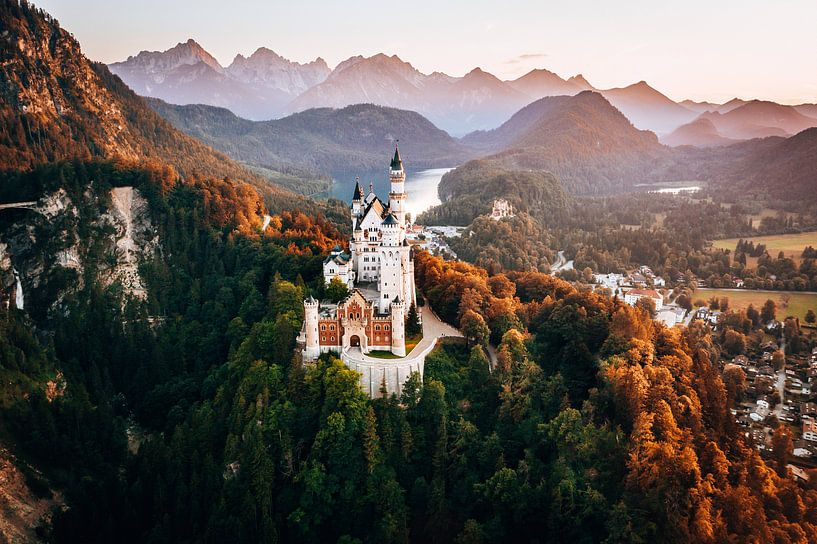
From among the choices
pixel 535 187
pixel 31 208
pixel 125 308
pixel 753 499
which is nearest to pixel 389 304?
pixel 753 499

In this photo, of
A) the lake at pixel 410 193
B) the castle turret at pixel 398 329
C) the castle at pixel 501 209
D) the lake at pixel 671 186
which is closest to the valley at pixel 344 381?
the castle turret at pixel 398 329

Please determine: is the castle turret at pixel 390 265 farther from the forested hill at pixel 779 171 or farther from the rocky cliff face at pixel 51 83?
the forested hill at pixel 779 171

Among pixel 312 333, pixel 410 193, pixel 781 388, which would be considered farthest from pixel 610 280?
pixel 410 193

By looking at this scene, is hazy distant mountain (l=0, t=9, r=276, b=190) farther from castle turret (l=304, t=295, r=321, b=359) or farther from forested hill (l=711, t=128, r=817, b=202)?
forested hill (l=711, t=128, r=817, b=202)

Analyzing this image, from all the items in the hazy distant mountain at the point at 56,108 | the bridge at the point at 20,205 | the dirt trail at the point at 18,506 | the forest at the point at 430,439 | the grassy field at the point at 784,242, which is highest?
the hazy distant mountain at the point at 56,108

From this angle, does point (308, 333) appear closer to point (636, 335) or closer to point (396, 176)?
point (396, 176)

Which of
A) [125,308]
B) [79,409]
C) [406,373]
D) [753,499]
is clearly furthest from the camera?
[125,308]
